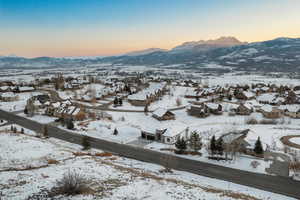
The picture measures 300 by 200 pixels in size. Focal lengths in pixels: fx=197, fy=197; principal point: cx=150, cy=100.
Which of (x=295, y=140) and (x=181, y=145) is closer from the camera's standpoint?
(x=181, y=145)

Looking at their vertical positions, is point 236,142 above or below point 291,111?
above

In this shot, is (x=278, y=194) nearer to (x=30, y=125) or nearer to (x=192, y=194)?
(x=192, y=194)

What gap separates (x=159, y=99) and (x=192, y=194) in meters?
55.6

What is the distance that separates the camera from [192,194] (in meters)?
15.3

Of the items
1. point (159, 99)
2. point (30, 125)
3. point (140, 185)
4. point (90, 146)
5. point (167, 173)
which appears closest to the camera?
point (140, 185)

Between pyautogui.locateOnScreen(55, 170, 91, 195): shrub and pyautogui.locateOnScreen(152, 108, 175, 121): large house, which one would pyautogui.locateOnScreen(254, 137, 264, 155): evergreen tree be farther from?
pyautogui.locateOnScreen(152, 108, 175, 121): large house

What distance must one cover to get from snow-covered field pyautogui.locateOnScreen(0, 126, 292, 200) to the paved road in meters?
1.22

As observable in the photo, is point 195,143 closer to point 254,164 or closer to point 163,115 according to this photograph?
point 254,164

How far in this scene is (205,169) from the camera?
74.8 ft

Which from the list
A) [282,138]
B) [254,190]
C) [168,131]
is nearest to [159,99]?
[168,131]

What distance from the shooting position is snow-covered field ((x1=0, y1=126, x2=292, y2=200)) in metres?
14.9

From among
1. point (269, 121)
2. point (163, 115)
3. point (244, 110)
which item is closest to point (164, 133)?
point (163, 115)

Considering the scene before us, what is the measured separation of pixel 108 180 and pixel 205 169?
37.6 feet

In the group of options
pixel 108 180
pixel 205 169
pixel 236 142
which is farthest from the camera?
pixel 236 142
